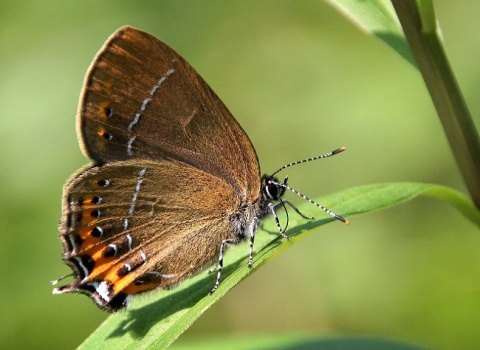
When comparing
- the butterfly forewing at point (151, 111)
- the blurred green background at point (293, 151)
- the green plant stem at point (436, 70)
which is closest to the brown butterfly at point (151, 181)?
the butterfly forewing at point (151, 111)

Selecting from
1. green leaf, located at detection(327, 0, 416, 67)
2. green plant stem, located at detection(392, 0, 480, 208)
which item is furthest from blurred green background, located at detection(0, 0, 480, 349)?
green plant stem, located at detection(392, 0, 480, 208)

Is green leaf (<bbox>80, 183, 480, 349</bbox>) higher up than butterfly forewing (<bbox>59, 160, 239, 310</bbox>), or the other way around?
butterfly forewing (<bbox>59, 160, 239, 310</bbox>)

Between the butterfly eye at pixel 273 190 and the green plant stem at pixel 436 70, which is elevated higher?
the green plant stem at pixel 436 70

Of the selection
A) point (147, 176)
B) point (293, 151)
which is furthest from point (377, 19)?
point (293, 151)

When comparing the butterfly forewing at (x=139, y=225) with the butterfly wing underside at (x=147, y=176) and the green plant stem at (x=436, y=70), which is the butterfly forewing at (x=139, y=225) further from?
the green plant stem at (x=436, y=70)

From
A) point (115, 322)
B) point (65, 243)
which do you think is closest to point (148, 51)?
point (65, 243)

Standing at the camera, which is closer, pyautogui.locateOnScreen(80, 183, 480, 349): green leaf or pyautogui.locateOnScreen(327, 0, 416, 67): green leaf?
pyautogui.locateOnScreen(80, 183, 480, 349): green leaf

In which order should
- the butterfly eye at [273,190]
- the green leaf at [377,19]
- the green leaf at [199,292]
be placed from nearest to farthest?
the green leaf at [199,292] < the green leaf at [377,19] < the butterfly eye at [273,190]

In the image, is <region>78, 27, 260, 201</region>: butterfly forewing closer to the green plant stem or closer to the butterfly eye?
the butterfly eye
